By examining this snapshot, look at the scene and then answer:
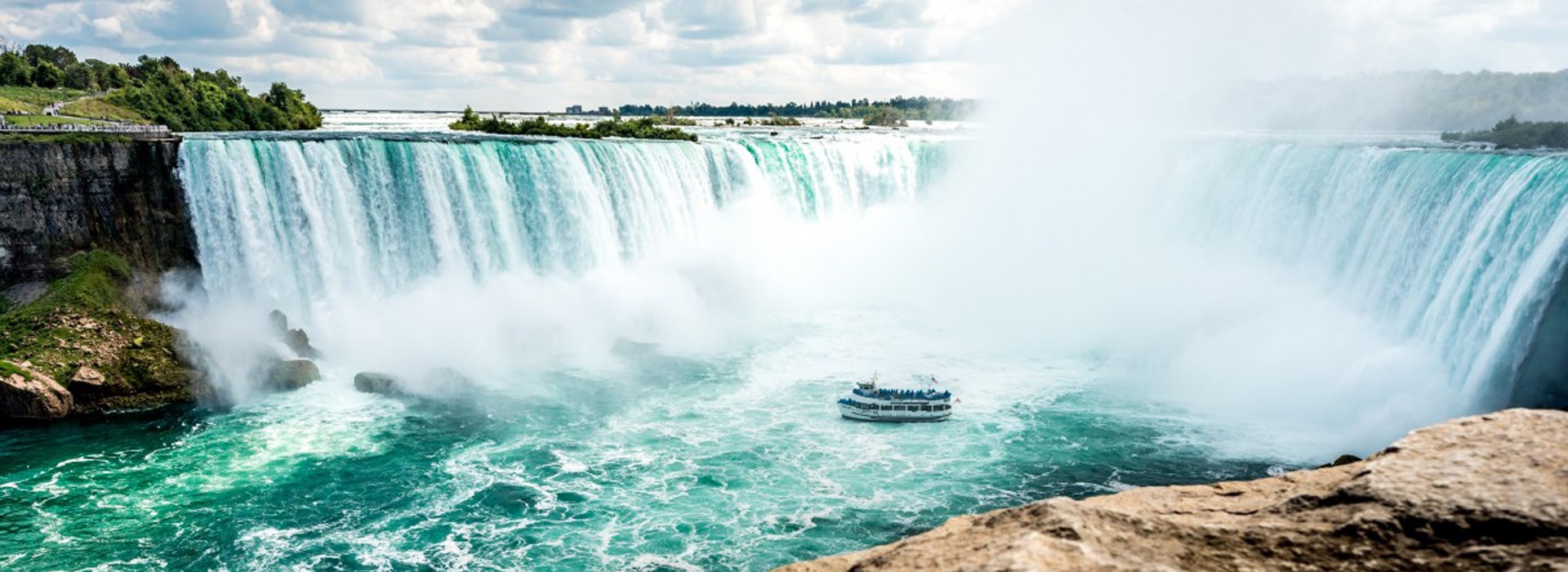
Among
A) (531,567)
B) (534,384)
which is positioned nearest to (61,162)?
(534,384)

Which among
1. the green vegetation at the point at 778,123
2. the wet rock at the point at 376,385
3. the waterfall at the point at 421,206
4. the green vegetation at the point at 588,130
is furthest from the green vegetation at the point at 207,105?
the green vegetation at the point at 778,123

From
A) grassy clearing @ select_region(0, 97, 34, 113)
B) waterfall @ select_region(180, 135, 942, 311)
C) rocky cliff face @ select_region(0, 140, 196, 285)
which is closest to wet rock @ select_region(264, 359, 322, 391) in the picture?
waterfall @ select_region(180, 135, 942, 311)

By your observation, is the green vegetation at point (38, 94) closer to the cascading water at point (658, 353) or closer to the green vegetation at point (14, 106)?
the green vegetation at point (14, 106)

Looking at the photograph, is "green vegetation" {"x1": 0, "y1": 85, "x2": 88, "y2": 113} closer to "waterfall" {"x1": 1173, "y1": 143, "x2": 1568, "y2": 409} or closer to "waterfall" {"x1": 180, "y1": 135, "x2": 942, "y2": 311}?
"waterfall" {"x1": 180, "y1": 135, "x2": 942, "y2": 311}

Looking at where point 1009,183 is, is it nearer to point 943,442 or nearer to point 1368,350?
point 1368,350

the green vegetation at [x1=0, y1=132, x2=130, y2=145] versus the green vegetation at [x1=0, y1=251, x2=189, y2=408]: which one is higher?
the green vegetation at [x1=0, y1=132, x2=130, y2=145]

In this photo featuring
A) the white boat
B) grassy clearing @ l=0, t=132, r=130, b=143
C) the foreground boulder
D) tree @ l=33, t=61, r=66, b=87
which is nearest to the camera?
the foreground boulder

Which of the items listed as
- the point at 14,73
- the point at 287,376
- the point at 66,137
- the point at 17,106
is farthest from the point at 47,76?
the point at 287,376
